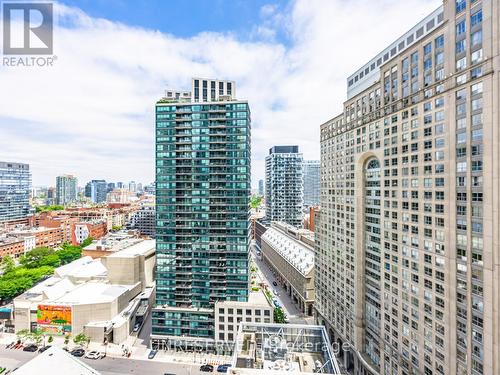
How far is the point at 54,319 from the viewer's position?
75375mm

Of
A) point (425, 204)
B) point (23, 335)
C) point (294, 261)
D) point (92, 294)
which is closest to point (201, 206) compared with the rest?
point (92, 294)

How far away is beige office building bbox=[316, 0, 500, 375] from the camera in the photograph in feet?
120

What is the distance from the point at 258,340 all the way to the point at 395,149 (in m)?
43.8

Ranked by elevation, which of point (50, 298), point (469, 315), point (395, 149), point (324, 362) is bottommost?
point (50, 298)

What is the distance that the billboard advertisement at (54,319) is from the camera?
75000 mm

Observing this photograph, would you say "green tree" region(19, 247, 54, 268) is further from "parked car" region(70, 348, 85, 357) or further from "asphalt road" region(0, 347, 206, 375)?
"parked car" region(70, 348, 85, 357)

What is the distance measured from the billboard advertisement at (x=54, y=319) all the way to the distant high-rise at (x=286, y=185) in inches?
5116

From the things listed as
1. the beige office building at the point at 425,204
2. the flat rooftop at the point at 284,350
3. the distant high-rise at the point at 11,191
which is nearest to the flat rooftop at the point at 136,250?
the flat rooftop at the point at 284,350

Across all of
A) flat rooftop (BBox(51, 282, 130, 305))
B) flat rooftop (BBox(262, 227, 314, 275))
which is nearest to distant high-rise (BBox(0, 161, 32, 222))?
flat rooftop (BBox(51, 282, 130, 305))

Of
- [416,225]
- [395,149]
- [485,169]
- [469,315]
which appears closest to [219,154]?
[395,149]

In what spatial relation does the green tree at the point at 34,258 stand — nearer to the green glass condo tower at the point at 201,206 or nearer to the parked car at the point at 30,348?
the parked car at the point at 30,348

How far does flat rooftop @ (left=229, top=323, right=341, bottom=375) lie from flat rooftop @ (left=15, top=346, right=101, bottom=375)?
25198mm

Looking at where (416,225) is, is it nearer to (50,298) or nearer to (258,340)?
(258,340)

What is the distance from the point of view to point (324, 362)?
3769 cm
